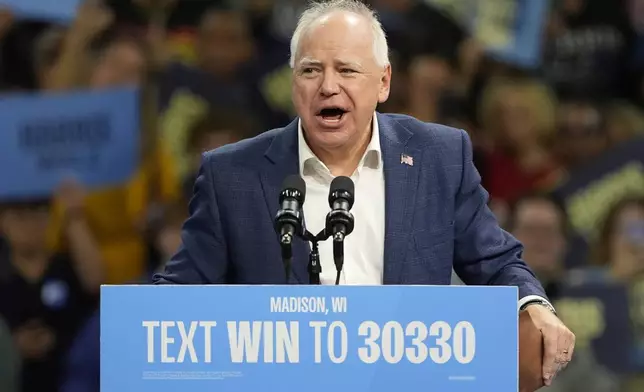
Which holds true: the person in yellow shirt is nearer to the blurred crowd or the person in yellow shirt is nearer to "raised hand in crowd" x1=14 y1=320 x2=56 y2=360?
the blurred crowd

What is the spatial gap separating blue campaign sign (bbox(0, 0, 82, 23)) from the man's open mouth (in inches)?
131

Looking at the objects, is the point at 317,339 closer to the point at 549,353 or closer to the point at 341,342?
the point at 341,342

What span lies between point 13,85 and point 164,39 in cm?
82

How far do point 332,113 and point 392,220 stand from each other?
30 cm

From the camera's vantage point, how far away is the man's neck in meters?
2.75

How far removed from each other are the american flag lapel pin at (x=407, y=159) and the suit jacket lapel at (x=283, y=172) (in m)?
0.26

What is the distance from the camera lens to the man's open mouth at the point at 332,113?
2.63m

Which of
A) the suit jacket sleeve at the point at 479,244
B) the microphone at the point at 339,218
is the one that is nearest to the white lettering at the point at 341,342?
the microphone at the point at 339,218

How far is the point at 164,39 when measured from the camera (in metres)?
5.58

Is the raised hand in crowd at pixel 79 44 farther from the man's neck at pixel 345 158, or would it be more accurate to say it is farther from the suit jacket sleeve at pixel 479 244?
the suit jacket sleeve at pixel 479 244

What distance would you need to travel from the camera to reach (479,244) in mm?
2643

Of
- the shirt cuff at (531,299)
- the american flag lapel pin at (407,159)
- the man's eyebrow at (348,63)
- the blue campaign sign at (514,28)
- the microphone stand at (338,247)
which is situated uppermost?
the blue campaign sign at (514,28)

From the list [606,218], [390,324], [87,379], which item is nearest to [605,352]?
[606,218]

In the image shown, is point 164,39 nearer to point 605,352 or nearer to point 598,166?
point 598,166
